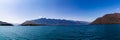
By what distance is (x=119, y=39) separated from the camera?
37.8 m

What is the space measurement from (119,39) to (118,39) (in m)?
0.18

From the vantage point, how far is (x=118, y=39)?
37875mm
